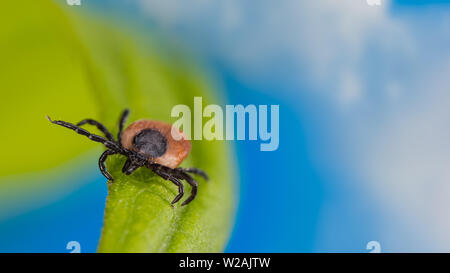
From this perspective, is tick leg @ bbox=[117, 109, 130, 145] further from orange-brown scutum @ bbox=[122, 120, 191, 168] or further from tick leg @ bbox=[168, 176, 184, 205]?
tick leg @ bbox=[168, 176, 184, 205]

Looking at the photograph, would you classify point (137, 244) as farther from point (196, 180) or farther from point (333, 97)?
point (333, 97)

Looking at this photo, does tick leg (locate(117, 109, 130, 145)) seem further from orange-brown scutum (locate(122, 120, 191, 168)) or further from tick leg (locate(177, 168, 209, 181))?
tick leg (locate(177, 168, 209, 181))

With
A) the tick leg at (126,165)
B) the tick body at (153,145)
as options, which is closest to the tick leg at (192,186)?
the tick body at (153,145)

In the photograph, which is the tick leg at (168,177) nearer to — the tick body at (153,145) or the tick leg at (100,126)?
the tick body at (153,145)

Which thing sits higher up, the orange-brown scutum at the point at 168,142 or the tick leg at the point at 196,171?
the orange-brown scutum at the point at 168,142

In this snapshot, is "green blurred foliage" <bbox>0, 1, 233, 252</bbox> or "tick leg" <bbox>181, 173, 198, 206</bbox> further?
"green blurred foliage" <bbox>0, 1, 233, 252</bbox>

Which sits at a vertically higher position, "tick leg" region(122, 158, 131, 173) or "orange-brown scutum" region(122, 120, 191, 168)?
"orange-brown scutum" region(122, 120, 191, 168)

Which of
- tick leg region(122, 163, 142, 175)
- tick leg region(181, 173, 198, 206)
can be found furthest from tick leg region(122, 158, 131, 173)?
tick leg region(181, 173, 198, 206)

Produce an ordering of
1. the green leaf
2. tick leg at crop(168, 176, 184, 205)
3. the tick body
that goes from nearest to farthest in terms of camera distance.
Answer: the green leaf → tick leg at crop(168, 176, 184, 205) → the tick body

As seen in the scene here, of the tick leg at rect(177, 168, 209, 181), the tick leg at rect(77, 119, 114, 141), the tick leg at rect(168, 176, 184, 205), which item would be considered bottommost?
the tick leg at rect(168, 176, 184, 205)

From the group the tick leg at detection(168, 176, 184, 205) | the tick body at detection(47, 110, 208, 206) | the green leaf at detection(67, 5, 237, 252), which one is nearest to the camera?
the green leaf at detection(67, 5, 237, 252)
